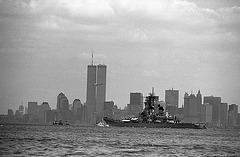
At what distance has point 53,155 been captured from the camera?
73375 millimetres

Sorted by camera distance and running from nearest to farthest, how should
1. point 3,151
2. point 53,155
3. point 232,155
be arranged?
point 53,155
point 3,151
point 232,155

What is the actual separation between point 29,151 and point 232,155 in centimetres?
2691

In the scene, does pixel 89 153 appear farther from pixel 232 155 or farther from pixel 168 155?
pixel 232 155

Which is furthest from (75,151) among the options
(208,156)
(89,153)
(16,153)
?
(208,156)

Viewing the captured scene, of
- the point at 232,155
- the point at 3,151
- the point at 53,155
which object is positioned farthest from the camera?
the point at 232,155

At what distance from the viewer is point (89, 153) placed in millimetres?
78562

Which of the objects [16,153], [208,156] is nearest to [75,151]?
[16,153]

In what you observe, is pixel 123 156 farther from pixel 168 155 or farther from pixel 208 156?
pixel 208 156

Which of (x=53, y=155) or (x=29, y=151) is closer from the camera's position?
(x=53, y=155)

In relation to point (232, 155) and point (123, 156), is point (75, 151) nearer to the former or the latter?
point (123, 156)

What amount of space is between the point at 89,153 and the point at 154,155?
809cm

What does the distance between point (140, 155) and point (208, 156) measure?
9.30 meters

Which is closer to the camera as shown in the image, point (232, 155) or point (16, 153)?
point (16, 153)

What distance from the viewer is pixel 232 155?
84.6 m
